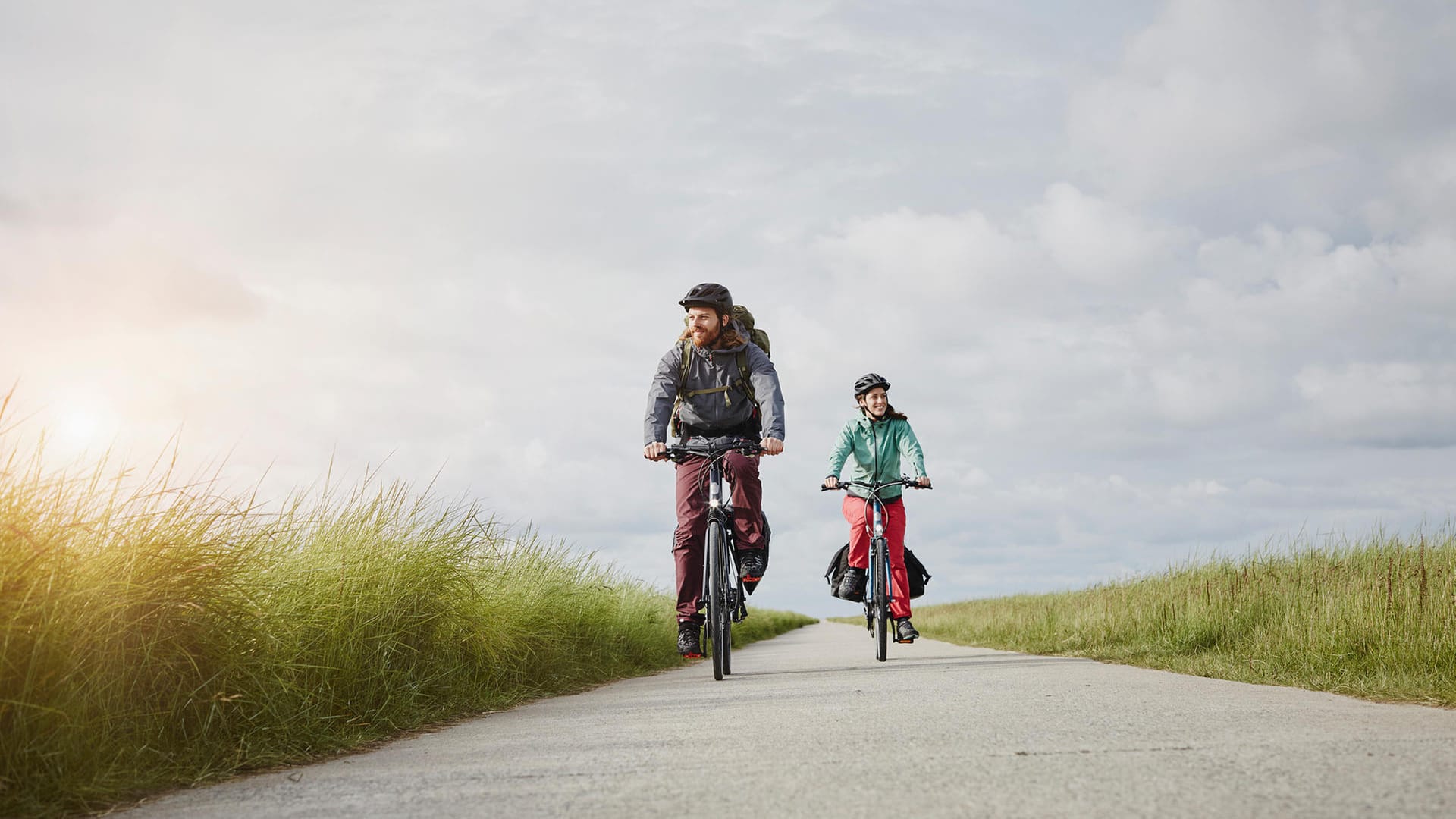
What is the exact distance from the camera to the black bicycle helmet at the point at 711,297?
7.71 meters

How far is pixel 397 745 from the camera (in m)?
4.86

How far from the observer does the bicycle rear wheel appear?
31.9ft

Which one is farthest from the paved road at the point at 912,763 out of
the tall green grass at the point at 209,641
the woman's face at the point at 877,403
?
the woman's face at the point at 877,403

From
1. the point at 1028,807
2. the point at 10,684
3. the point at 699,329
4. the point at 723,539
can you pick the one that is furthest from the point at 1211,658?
the point at 10,684

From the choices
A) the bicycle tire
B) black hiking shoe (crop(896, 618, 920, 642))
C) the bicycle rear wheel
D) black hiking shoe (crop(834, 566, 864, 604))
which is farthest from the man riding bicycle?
black hiking shoe (crop(896, 618, 920, 642))

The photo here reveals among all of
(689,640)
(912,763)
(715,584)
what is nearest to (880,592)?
(689,640)

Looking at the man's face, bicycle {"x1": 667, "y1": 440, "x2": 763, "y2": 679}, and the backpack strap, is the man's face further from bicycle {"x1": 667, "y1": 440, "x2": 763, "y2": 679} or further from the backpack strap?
bicycle {"x1": 667, "y1": 440, "x2": 763, "y2": 679}

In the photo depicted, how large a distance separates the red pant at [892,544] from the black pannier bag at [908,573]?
123mm

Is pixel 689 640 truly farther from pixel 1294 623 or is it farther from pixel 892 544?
pixel 1294 623

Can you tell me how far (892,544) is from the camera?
33.2ft

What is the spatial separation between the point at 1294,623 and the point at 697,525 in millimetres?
4986

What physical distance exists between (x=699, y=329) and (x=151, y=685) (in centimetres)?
440

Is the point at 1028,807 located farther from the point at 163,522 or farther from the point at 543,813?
the point at 163,522

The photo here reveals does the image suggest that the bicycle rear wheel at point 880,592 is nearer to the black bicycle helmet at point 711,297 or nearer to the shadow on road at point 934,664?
the shadow on road at point 934,664
